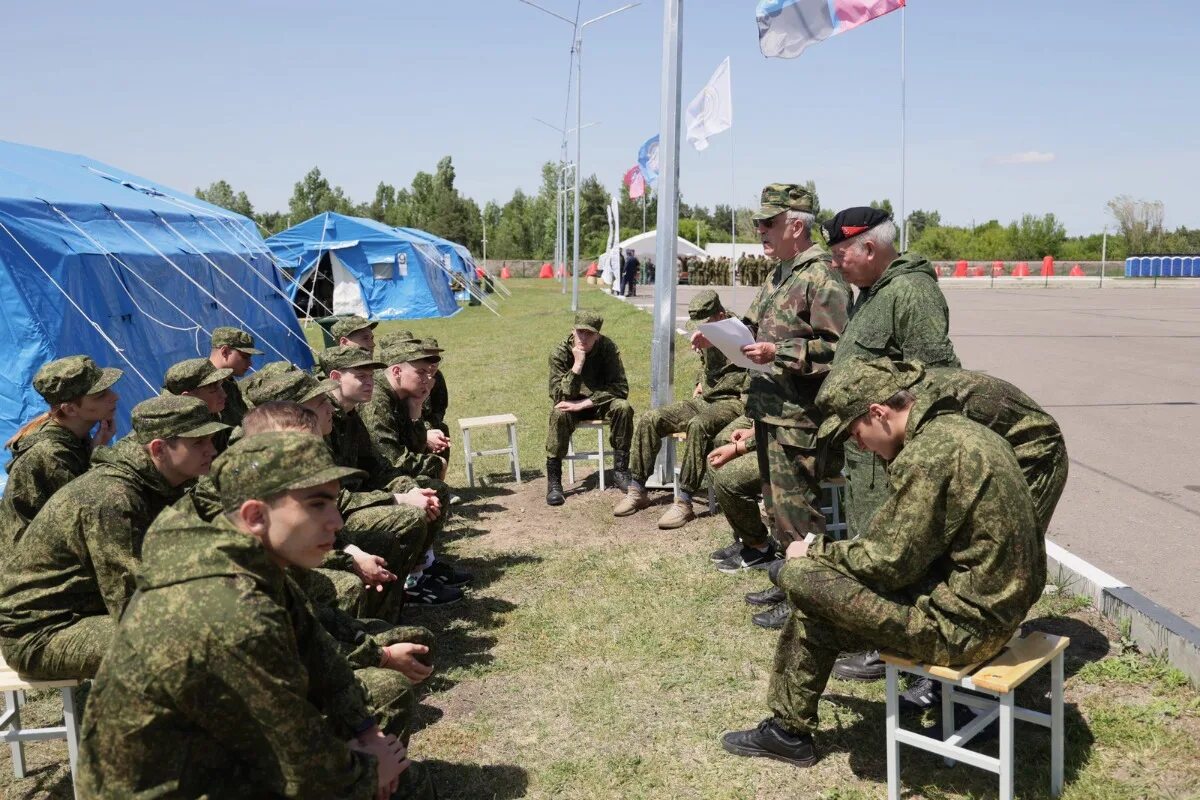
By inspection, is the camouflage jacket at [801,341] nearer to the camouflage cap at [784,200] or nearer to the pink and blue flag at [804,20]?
the camouflage cap at [784,200]

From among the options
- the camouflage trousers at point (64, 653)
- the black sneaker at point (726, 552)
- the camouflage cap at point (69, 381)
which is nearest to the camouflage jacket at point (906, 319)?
the black sneaker at point (726, 552)

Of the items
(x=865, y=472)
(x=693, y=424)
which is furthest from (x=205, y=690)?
(x=693, y=424)

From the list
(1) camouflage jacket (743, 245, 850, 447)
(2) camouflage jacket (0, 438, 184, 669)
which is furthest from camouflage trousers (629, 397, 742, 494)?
(2) camouflage jacket (0, 438, 184, 669)

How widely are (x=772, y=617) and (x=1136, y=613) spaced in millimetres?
1726

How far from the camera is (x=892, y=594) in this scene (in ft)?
11.2

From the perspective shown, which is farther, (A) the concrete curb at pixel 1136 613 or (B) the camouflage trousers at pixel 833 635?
(A) the concrete curb at pixel 1136 613

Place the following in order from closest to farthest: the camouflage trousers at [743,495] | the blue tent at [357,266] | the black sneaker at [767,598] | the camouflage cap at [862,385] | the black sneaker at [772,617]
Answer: the camouflage cap at [862,385] → the black sneaker at [772,617] → the black sneaker at [767,598] → the camouflage trousers at [743,495] → the blue tent at [357,266]

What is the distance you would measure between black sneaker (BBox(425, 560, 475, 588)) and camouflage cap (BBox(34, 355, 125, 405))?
2365 millimetres

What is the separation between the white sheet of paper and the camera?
5176 mm

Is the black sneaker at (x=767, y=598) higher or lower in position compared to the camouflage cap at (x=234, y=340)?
lower

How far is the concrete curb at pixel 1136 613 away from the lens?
415cm

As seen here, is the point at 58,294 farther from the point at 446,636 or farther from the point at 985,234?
the point at 985,234

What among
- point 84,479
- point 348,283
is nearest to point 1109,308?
point 348,283

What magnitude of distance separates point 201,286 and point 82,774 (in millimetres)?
11024
